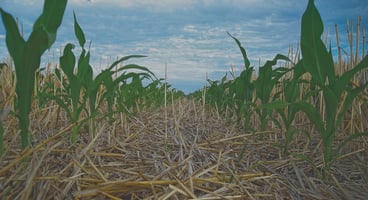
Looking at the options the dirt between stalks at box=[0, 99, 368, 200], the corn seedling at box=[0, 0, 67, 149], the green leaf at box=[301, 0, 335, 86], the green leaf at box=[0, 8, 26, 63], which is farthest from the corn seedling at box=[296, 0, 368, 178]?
the green leaf at box=[0, 8, 26, 63]

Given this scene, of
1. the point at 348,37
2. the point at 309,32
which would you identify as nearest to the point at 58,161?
the point at 309,32

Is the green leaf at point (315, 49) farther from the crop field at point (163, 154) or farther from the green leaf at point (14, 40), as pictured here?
the green leaf at point (14, 40)

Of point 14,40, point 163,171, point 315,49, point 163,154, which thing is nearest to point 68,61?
point 14,40

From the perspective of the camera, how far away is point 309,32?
1.43 metres

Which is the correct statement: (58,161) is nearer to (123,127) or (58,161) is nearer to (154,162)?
(154,162)

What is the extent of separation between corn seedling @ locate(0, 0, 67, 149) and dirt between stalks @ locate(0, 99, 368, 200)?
0.20 m

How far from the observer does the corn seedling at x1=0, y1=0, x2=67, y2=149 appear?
3.44 ft

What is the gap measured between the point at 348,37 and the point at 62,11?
2.04 m

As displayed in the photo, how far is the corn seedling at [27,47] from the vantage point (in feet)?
3.44

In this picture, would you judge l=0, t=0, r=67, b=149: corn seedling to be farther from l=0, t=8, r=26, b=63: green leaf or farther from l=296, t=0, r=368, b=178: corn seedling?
l=296, t=0, r=368, b=178: corn seedling

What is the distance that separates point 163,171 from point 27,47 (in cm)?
61

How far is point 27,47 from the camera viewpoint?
1.02 m

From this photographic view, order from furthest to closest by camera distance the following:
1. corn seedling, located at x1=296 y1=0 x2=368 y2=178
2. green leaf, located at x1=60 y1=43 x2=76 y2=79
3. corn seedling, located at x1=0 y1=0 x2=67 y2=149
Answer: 1. green leaf, located at x1=60 y1=43 x2=76 y2=79
2. corn seedling, located at x1=296 y1=0 x2=368 y2=178
3. corn seedling, located at x1=0 y1=0 x2=67 y2=149

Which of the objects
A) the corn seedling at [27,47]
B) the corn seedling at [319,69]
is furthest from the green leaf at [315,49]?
the corn seedling at [27,47]
